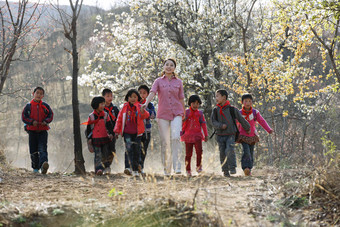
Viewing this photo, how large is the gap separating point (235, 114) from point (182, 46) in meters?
8.75

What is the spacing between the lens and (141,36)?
50.1ft

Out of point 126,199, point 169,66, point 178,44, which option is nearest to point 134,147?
point 169,66

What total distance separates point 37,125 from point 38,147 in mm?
474

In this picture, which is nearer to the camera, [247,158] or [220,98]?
[220,98]

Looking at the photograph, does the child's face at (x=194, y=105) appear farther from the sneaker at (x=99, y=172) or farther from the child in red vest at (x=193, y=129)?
the sneaker at (x=99, y=172)

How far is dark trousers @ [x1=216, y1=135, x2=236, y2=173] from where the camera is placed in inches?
294

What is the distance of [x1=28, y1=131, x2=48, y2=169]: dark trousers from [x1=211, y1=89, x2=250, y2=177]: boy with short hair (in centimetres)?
361

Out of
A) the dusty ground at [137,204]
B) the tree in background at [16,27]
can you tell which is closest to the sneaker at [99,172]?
the dusty ground at [137,204]

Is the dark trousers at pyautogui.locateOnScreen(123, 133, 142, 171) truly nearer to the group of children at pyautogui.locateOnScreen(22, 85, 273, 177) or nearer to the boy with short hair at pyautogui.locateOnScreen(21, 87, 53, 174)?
the group of children at pyautogui.locateOnScreen(22, 85, 273, 177)

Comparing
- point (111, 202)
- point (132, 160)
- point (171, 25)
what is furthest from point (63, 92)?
point (111, 202)

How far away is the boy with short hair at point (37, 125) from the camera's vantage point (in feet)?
26.5

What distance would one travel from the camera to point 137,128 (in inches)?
295

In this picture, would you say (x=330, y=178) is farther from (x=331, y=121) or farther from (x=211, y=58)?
(x=331, y=121)

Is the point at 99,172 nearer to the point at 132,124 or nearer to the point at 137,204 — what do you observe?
the point at 132,124
